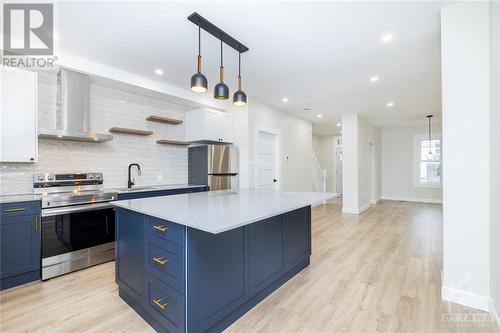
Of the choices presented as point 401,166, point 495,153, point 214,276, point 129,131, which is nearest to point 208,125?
point 129,131

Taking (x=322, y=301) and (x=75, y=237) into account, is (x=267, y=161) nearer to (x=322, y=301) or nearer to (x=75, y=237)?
(x=322, y=301)

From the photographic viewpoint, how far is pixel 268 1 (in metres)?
2.01

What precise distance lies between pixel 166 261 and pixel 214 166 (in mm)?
2779

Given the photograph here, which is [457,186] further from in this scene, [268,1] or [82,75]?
[82,75]

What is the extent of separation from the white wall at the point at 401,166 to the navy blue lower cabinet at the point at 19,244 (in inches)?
373

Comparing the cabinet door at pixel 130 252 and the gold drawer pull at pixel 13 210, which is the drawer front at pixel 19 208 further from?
the cabinet door at pixel 130 252

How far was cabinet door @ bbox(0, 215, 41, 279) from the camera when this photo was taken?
7.50ft

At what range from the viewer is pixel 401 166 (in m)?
8.20

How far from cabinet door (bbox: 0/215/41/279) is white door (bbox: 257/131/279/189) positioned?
3.68 metres

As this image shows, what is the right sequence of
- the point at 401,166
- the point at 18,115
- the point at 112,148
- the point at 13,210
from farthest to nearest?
1. the point at 401,166
2. the point at 112,148
3. the point at 18,115
4. the point at 13,210

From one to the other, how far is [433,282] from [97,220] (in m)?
3.90

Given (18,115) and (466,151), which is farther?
(18,115)

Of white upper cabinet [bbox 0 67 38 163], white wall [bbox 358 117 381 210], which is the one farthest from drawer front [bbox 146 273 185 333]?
white wall [bbox 358 117 381 210]

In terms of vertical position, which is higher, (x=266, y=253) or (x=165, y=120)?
(x=165, y=120)
